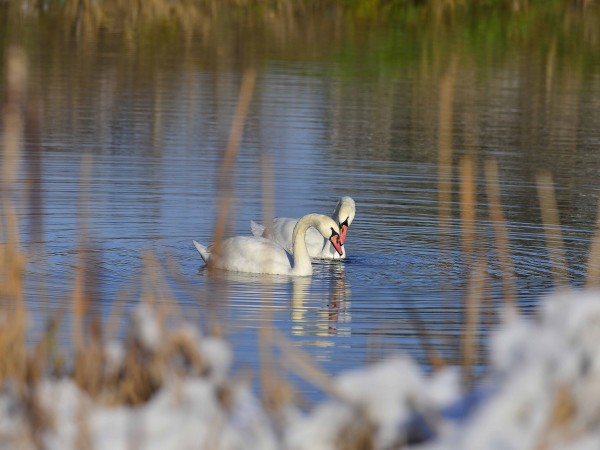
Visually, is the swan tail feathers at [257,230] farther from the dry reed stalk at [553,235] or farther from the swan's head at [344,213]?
the dry reed stalk at [553,235]

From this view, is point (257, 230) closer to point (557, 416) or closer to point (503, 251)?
point (503, 251)

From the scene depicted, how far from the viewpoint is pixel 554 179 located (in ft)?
52.2

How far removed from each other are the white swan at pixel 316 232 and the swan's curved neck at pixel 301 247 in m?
0.30

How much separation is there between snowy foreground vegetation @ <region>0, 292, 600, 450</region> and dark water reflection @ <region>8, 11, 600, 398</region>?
0.69 meters

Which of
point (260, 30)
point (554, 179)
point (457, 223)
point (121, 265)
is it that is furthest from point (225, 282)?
point (260, 30)

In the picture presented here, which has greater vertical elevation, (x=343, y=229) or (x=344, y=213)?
(x=344, y=213)

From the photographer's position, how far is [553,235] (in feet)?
42.4

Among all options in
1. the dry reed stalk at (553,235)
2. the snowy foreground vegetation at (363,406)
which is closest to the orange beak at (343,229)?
the dry reed stalk at (553,235)

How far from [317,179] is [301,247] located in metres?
3.71

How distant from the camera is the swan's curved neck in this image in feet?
38.6

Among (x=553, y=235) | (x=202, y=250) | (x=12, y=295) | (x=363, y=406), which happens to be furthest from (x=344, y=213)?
(x=363, y=406)

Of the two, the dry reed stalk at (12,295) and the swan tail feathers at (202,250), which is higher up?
the dry reed stalk at (12,295)

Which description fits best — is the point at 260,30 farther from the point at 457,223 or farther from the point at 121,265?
the point at 121,265

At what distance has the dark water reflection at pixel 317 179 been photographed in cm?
989
